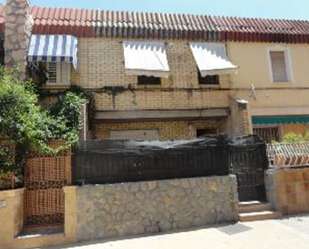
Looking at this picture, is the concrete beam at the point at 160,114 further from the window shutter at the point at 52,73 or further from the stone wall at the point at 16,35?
the stone wall at the point at 16,35

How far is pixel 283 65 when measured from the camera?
658 inches

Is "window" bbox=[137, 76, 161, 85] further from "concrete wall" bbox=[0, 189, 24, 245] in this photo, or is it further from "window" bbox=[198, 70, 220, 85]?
"concrete wall" bbox=[0, 189, 24, 245]

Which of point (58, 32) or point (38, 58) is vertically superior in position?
point (58, 32)

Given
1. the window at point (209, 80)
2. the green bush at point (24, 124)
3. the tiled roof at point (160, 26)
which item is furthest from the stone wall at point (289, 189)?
the tiled roof at point (160, 26)

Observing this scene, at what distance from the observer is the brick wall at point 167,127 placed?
1572 cm

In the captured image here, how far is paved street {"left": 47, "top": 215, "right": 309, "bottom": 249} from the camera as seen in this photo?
305 inches

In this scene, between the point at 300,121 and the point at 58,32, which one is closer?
the point at 58,32

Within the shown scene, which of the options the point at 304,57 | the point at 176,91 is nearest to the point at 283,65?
the point at 304,57

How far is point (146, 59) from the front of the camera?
14094mm

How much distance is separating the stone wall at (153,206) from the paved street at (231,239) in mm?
431

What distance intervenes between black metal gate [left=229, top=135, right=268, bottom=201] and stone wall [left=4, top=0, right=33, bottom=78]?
27.4 feet

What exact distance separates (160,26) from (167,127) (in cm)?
487

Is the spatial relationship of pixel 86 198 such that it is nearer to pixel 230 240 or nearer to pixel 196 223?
pixel 196 223

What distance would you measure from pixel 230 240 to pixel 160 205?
2.21 metres
